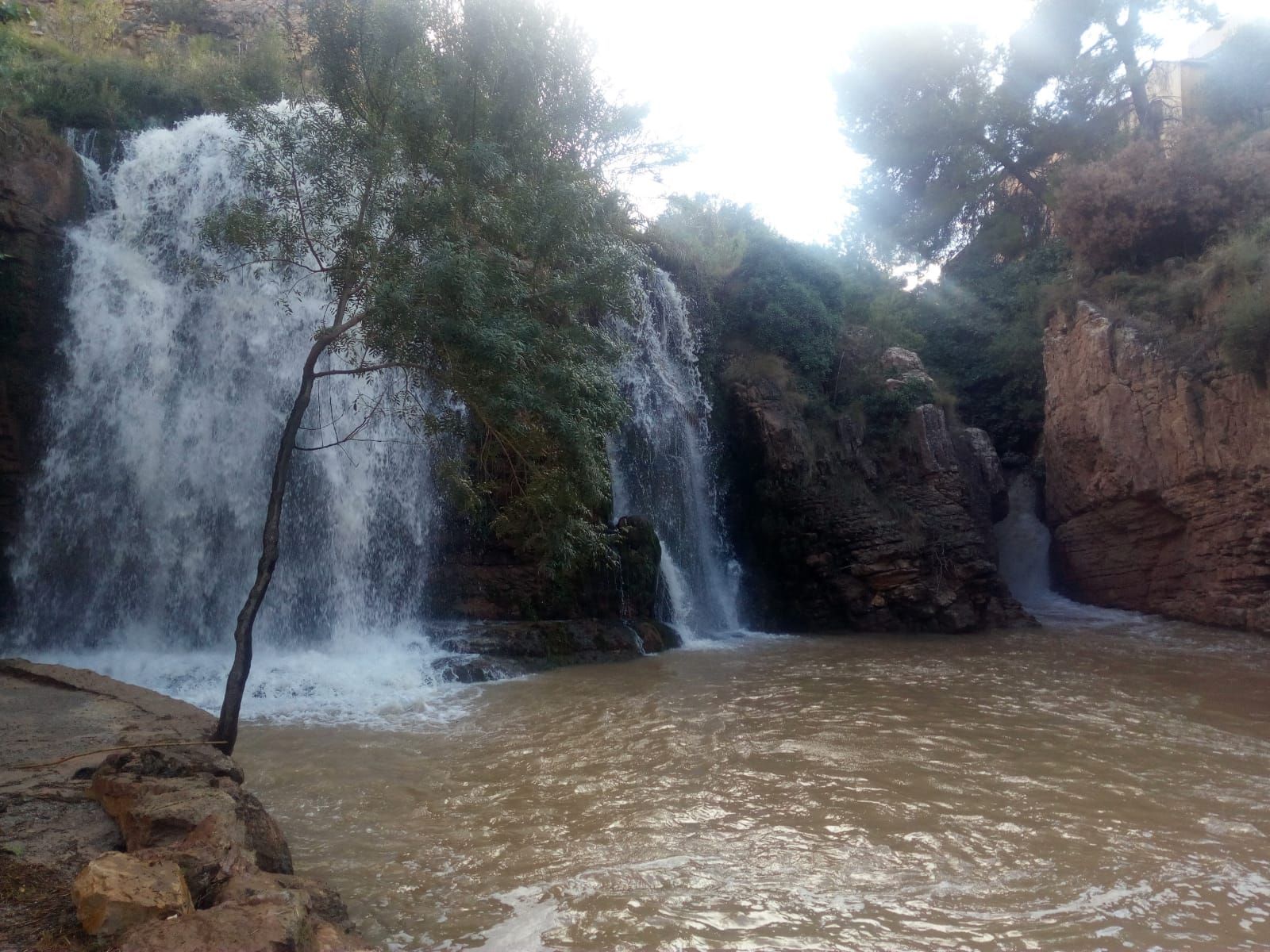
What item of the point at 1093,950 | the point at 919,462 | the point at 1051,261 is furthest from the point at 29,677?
the point at 1051,261

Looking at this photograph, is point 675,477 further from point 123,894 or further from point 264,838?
point 123,894

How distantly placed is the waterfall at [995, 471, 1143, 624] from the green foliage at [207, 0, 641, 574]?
13.2 meters

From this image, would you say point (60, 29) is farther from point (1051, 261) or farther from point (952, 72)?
point (1051, 261)

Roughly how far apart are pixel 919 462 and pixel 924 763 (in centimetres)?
1163

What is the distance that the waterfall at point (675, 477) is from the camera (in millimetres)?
16156

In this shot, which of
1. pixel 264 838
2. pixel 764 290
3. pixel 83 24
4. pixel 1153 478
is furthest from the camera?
pixel 764 290

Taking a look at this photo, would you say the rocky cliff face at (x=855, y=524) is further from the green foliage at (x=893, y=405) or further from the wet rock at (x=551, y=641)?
the wet rock at (x=551, y=641)

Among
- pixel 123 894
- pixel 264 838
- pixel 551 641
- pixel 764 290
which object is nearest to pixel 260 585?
pixel 264 838

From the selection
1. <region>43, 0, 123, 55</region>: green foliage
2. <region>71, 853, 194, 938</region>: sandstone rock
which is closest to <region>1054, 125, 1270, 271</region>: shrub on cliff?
<region>71, 853, 194, 938</region>: sandstone rock

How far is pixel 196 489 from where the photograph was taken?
12469 millimetres

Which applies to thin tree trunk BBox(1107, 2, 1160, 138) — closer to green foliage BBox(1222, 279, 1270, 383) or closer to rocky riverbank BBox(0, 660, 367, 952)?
green foliage BBox(1222, 279, 1270, 383)

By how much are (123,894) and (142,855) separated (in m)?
0.37

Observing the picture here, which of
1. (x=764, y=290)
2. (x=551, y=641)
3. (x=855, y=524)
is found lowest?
(x=551, y=641)

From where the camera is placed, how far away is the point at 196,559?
482 inches
